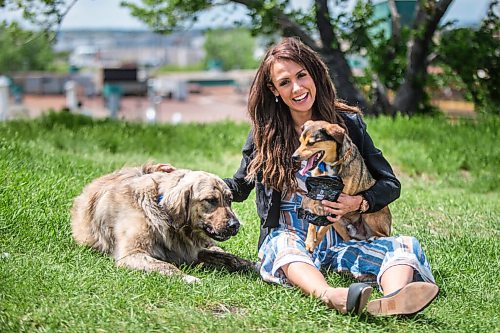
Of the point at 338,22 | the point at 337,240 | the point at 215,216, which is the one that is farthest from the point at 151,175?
the point at 338,22

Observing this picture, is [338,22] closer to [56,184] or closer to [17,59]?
[56,184]

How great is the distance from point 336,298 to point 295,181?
0.90 m

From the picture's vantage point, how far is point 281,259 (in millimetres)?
4191

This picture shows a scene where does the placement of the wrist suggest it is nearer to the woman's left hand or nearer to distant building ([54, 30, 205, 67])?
the woman's left hand

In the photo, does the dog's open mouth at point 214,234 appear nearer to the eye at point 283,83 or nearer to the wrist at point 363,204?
the wrist at point 363,204

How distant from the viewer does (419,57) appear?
1248cm

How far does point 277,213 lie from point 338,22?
330 inches

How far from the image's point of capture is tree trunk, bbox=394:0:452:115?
1177 centimetres

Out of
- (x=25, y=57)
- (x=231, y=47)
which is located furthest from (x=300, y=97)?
(x=231, y=47)

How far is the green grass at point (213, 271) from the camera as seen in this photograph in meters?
3.65

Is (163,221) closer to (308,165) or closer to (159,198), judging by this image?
(159,198)

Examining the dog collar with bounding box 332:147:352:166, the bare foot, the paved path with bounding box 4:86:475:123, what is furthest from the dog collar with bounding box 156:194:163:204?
the paved path with bounding box 4:86:475:123

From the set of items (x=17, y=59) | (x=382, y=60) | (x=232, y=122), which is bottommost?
(x=17, y=59)

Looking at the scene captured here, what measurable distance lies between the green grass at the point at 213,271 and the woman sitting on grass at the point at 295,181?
16 cm
